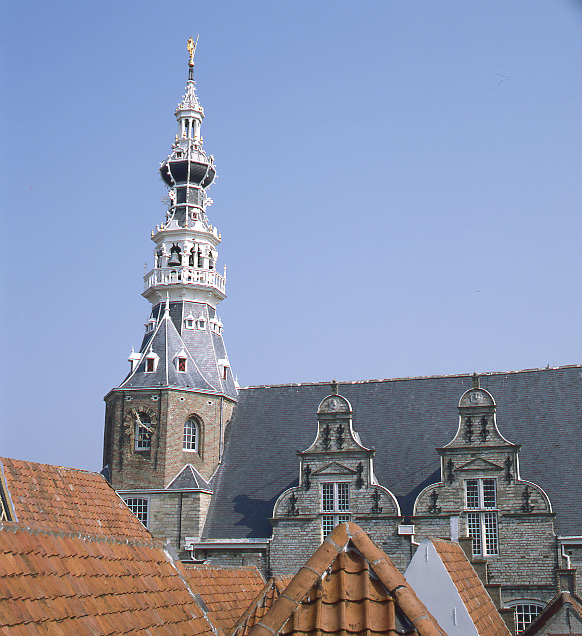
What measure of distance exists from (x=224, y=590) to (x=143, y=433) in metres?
19.3

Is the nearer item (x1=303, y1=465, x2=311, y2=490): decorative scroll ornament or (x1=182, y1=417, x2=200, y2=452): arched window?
(x1=303, y1=465, x2=311, y2=490): decorative scroll ornament

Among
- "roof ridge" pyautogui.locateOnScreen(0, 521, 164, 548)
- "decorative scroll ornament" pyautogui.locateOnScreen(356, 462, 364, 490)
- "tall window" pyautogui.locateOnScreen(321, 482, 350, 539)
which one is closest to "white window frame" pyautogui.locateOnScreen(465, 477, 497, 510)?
"decorative scroll ornament" pyautogui.locateOnScreen(356, 462, 364, 490)

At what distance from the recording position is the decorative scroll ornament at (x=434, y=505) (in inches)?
1206

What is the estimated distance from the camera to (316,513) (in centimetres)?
3186

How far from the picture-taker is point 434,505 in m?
30.7

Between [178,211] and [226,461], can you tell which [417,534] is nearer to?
[226,461]

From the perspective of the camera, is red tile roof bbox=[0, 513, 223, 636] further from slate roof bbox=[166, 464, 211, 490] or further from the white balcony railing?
the white balcony railing

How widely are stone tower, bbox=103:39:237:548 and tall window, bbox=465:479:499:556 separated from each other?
10502 millimetres

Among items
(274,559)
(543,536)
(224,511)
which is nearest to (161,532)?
(224,511)

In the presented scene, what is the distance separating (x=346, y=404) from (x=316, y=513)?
4.27 meters

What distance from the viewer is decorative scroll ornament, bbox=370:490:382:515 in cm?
3115

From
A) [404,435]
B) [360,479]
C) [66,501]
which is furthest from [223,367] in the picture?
[66,501]

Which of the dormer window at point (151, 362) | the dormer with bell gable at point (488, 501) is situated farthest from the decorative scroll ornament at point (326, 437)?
the dormer window at point (151, 362)

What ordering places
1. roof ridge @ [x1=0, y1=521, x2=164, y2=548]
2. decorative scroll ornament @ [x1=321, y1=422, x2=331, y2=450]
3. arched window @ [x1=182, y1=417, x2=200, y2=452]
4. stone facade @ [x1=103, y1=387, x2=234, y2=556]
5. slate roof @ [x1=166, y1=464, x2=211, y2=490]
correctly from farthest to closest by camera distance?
arched window @ [x1=182, y1=417, x2=200, y2=452]
slate roof @ [x1=166, y1=464, x2=211, y2=490]
stone facade @ [x1=103, y1=387, x2=234, y2=556]
decorative scroll ornament @ [x1=321, y1=422, x2=331, y2=450]
roof ridge @ [x1=0, y1=521, x2=164, y2=548]
